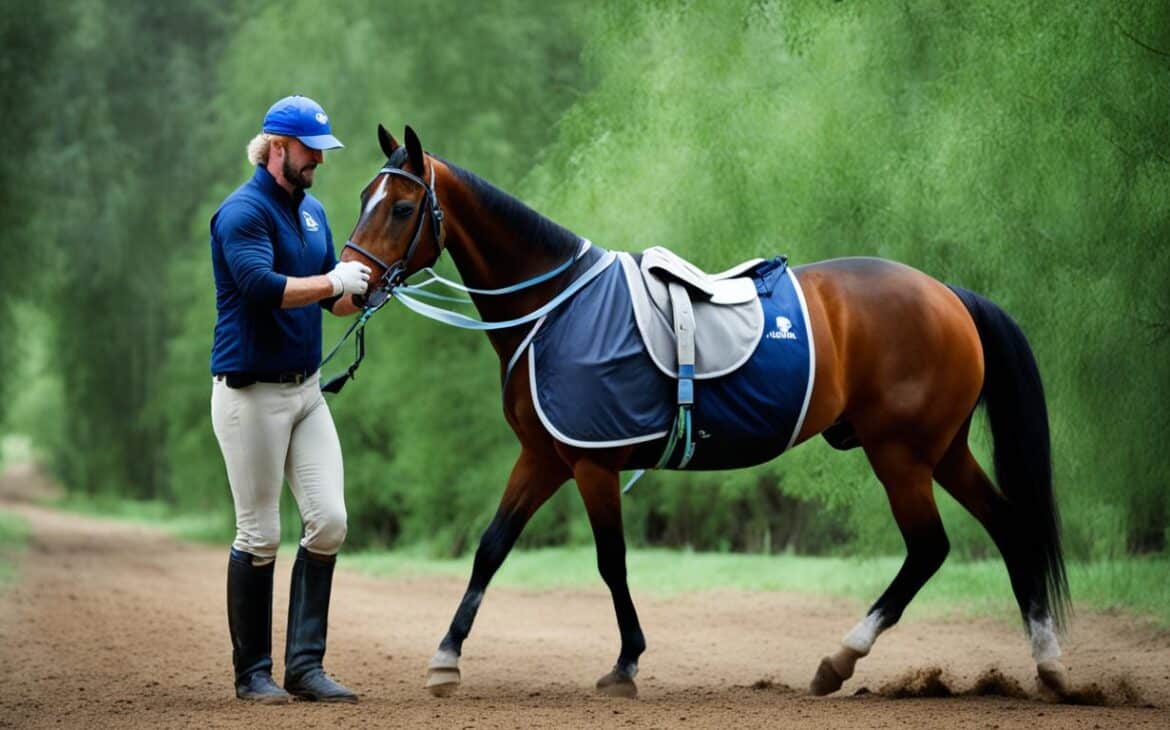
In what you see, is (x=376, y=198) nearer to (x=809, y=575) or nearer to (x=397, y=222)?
(x=397, y=222)

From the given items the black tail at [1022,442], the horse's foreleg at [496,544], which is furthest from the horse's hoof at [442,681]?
the black tail at [1022,442]

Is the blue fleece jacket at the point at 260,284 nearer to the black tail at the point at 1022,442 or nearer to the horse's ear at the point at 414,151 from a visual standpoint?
the horse's ear at the point at 414,151

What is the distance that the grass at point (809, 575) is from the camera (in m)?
8.28

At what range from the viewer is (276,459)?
505cm

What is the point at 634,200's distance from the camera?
9.82m

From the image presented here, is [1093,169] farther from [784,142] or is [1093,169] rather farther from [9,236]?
[9,236]

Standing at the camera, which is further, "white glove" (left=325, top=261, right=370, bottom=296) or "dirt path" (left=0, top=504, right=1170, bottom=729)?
"white glove" (left=325, top=261, right=370, bottom=296)

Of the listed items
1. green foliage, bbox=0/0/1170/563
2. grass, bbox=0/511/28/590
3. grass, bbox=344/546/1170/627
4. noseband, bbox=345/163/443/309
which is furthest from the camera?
grass, bbox=0/511/28/590

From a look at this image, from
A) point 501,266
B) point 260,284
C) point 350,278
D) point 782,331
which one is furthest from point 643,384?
point 260,284

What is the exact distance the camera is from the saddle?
517cm

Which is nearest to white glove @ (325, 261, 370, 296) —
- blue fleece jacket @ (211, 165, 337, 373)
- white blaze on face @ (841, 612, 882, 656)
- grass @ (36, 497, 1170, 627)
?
blue fleece jacket @ (211, 165, 337, 373)

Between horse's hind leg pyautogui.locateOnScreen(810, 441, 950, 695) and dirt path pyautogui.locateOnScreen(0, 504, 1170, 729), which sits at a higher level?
horse's hind leg pyautogui.locateOnScreen(810, 441, 950, 695)

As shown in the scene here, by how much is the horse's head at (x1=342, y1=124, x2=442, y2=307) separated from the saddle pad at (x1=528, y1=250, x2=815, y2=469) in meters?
0.57

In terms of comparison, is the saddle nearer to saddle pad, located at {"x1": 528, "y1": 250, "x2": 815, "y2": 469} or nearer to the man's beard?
saddle pad, located at {"x1": 528, "y1": 250, "x2": 815, "y2": 469}
